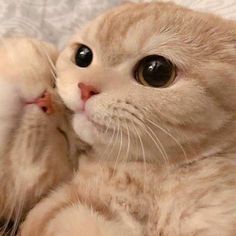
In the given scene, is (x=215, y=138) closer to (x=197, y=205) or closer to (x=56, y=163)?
(x=197, y=205)

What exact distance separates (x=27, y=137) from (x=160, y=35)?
30 centimetres

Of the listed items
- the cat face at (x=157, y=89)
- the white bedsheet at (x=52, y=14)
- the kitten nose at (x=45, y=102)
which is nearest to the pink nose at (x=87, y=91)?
the cat face at (x=157, y=89)

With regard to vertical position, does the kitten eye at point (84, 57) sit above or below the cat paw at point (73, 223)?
above

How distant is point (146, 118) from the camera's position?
809mm

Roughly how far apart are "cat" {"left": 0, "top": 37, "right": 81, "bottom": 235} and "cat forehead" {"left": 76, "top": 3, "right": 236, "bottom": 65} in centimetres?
14

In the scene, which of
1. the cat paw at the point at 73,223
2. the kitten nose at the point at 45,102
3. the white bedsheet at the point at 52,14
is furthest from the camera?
the white bedsheet at the point at 52,14

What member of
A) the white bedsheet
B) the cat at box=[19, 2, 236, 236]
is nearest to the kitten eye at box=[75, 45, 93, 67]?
the cat at box=[19, 2, 236, 236]

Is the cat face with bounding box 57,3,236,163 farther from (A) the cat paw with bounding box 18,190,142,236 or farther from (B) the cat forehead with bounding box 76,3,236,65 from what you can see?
(A) the cat paw with bounding box 18,190,142,236

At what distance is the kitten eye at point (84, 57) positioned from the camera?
3.06 ft

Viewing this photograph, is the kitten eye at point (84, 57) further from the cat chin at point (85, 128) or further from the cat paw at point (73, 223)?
the cat paw at point (73, 223)

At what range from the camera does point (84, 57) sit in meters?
0.94

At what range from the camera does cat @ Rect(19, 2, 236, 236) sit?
2.67 ft

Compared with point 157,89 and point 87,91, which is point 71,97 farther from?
point 157,89

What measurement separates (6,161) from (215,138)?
37 cm
